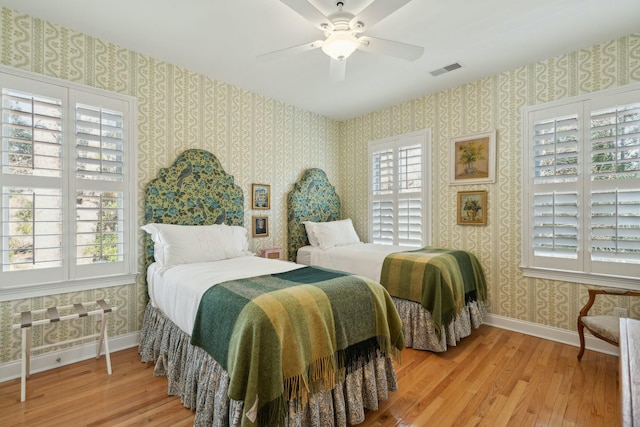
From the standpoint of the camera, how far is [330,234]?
3781 millimetres

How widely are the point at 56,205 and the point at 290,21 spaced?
2.26 meters

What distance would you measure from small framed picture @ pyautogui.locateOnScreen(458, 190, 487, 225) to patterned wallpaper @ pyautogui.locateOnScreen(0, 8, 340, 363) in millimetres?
1982

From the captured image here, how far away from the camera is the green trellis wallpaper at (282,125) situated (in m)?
2.37

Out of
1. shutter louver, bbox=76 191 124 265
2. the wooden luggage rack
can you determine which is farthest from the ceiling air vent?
the wooden luggage rack

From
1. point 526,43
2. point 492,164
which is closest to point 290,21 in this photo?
point 526,43

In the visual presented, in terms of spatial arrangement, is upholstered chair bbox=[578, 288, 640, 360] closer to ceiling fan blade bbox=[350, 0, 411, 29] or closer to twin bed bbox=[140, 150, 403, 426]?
twin bed bbox=[140, 150, 403, 426]

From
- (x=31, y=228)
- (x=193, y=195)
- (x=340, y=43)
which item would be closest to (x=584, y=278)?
(x=340, y=43)

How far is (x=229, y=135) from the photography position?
3.37 meters

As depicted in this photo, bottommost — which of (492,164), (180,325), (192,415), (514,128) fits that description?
(192,415)

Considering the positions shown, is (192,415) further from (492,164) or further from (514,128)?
(514,128)

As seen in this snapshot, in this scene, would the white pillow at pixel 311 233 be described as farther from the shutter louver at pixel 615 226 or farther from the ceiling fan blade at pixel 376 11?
the shutter louver at pixel 615 226

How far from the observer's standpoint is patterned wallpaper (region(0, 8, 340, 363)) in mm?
2244

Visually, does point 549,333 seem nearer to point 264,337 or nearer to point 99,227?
point 264,337

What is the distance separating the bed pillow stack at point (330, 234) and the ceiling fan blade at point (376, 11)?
2.36 meters
